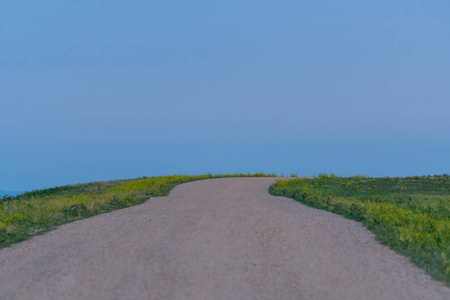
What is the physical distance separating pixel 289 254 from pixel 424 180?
2654 centimetres

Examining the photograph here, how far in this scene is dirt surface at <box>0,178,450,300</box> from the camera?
325 inches

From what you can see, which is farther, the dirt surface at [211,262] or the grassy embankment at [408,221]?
the grassy embankment at [408,221]

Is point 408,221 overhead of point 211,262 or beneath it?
beneath

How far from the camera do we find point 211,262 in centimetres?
952

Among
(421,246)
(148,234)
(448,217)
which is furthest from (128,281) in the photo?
(448,217)

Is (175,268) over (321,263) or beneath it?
over

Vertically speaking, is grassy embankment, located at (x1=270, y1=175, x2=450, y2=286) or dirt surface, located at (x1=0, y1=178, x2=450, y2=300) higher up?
dirt surface, located at (x1=0, y1=178, x2=450, y2=300)

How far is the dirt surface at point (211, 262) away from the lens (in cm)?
825

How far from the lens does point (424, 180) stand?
33.0 meters

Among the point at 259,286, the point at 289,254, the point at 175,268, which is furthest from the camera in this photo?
the point at 289,254

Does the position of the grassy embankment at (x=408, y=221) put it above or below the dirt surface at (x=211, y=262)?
below

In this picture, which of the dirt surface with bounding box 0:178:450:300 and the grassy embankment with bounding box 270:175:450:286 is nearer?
the dirt surface with bounding box 0:178:450:300

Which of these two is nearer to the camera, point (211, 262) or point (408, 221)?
point (211, 262)

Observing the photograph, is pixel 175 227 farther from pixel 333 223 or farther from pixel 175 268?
pixel 333 223
